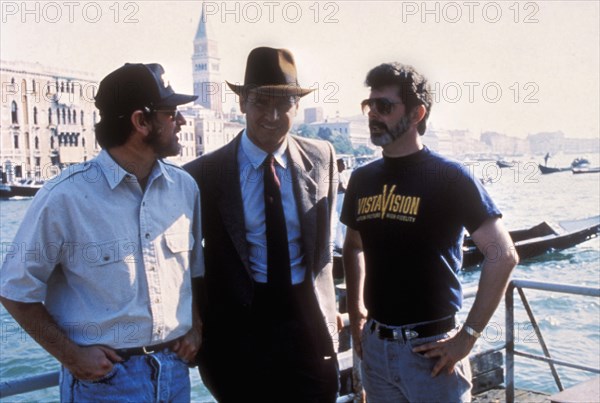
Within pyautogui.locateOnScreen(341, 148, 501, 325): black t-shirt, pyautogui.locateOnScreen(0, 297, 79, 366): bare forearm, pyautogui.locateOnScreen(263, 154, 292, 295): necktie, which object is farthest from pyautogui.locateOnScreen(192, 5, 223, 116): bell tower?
pyautogui.locateOnScreen(0, 297, 79, 366): bare forearm

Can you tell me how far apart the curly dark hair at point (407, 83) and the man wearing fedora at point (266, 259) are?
365 millimetres

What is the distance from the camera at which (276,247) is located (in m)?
2.73

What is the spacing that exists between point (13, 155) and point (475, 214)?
6296 cm

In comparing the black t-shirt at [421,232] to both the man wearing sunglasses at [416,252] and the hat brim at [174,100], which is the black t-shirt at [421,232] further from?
the hat brim at [174,100]

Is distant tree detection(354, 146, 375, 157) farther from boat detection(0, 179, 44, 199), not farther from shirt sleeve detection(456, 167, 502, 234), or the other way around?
shirt sleeve detection(456, 167, 502, 234)

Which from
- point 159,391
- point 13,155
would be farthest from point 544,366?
point 13,155

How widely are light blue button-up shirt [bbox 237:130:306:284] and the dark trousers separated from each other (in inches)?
3.9

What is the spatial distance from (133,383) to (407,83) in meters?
1.63

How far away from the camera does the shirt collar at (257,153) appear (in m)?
2.85

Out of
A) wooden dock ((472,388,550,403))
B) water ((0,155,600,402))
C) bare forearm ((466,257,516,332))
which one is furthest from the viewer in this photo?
water ((0,155,600,402))

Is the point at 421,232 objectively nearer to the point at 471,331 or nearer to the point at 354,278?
the point at 471,331

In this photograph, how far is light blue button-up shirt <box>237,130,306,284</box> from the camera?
108 inches

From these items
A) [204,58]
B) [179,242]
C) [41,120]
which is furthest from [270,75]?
[204,58]

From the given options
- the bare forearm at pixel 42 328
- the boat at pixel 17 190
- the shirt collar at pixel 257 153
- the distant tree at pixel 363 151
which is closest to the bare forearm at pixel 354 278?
the shirt collar at pixel 257 153
